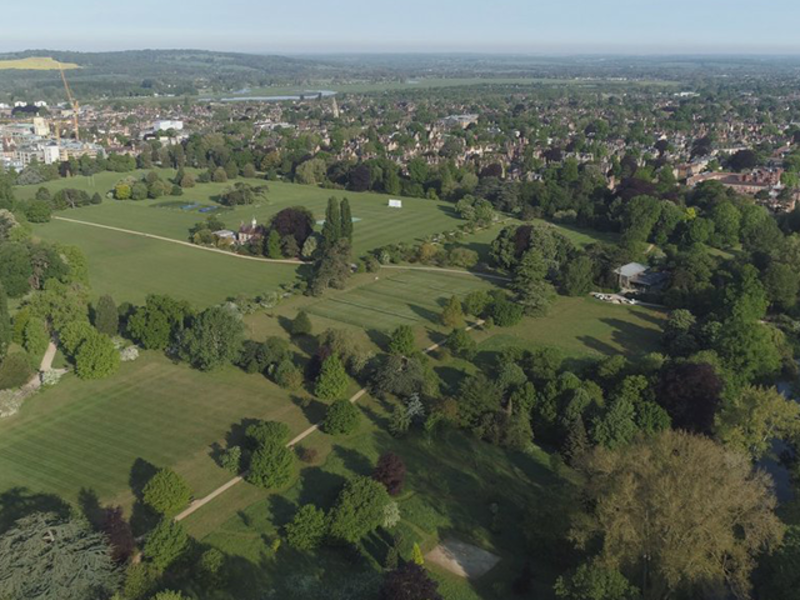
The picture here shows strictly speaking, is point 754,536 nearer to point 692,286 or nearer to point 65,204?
point 692,286

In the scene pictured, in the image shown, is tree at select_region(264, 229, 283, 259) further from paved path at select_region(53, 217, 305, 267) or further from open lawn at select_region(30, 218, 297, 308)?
open lawn at select_region(30, 218, 297, 308)

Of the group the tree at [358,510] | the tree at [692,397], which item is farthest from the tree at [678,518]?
the tree at [692,397]

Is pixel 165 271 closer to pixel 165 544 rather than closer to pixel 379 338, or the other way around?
pixel 379 338

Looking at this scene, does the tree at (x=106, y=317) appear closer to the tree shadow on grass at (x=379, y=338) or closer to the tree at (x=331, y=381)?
the tree at (x=331, y=381)

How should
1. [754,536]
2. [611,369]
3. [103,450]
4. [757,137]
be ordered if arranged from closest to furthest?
[754,536], [103,450], [611,369], [757,137]

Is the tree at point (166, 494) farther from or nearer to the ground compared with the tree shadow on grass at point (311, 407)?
farther from the ground

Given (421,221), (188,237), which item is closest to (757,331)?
(421,221)
